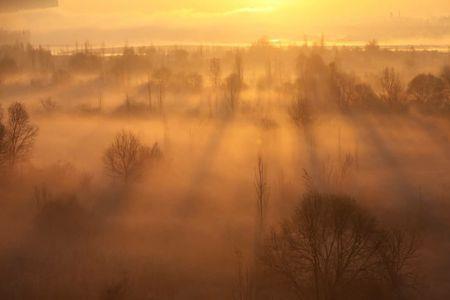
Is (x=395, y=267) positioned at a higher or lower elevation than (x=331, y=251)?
lower

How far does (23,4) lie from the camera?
2159 cm

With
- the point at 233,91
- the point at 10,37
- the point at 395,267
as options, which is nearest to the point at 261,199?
the point at 395,267

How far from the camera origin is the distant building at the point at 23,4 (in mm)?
21172

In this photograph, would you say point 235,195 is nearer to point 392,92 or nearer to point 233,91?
point 392,92

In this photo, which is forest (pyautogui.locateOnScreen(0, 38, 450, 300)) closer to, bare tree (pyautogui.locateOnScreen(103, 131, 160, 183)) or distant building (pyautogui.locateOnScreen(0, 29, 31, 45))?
bare tree (pyautogui.locateOnScreen(103, 131, 160, 183))

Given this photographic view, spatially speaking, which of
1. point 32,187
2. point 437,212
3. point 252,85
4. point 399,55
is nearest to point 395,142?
point 437,212

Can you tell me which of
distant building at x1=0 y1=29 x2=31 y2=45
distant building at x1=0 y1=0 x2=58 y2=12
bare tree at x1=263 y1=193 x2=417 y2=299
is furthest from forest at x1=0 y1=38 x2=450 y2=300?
distant building at x1=0 y1=29 x2=31 y2=45

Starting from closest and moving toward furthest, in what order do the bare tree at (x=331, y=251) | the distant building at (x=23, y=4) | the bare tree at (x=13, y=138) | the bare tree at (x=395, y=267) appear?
the bare tree at (x=331, y=251) → the bare tree at (x=395, y=267) → the bare tree at (x=13, y=138) → the distant building at (x=23, y=4)

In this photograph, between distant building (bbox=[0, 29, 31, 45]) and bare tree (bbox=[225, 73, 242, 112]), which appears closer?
bare tree (bbox=[225, 73, 242, 112])

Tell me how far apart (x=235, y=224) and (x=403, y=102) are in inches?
861

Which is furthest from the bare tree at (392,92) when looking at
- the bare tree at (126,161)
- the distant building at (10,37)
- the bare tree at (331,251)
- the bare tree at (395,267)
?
the distant building at (10,37)

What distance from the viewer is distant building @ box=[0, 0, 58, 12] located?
21.2 m

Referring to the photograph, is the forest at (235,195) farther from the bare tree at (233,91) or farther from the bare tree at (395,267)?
the bare tree at (233,91)

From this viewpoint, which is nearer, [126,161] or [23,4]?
[126,161]
